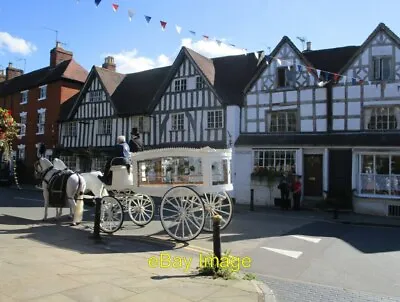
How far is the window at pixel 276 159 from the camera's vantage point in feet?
68.8

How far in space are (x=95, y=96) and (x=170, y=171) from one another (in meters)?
21.2

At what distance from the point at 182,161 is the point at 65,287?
4.71 m

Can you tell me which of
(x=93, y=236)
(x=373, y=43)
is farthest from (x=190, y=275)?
(x=373, y=43)

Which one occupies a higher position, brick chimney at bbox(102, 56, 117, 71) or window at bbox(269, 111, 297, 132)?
brick chimney at bbox(102, 56, 117, 71)

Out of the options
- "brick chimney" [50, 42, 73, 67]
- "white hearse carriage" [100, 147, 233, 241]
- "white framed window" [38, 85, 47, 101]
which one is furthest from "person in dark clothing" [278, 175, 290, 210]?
"brick chimney" [50, 42, 73, 67]

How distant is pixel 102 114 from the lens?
95.3 feet

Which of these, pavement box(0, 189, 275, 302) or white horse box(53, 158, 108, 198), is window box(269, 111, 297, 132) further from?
pavement box(0, 189, 275, 302)

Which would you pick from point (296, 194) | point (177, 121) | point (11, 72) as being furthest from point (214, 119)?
point (11, 72)

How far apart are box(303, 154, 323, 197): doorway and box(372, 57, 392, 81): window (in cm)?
461

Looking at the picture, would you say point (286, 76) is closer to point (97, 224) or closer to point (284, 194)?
point (284, 194)

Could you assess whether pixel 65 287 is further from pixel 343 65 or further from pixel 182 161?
pixel 343 65

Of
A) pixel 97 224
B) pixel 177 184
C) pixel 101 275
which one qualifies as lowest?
pixel 101 275

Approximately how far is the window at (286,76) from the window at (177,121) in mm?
6173

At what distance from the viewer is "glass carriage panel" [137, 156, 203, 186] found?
983 cm
